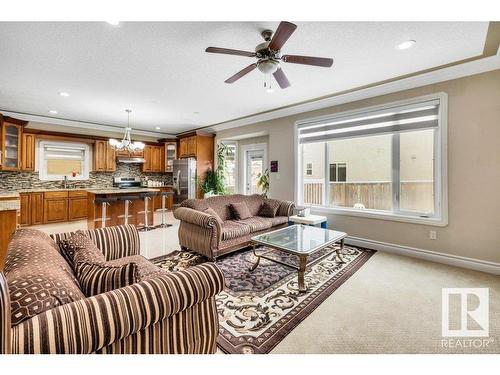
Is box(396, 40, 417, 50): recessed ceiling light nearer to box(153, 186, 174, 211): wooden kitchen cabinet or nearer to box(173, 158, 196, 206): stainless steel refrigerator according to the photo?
box(173, 158, 196, 206): stainless steel refrigerator

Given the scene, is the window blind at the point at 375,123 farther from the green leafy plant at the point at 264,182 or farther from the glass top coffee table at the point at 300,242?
the glass top coffee table at the point at 300,242

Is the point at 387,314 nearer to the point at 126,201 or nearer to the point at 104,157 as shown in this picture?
the point at 126,201

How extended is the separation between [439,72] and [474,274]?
260 cm

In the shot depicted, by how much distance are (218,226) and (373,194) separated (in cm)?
278

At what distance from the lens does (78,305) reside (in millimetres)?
879

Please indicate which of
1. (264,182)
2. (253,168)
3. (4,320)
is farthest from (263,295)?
(253,168)

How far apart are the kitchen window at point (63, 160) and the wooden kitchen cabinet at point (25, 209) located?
0.81 metres

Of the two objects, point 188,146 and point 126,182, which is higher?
point 188,146

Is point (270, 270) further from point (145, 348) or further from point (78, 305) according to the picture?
point (78, 305)

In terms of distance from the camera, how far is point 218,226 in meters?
3.06

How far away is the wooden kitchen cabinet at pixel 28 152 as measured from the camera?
5211 mm

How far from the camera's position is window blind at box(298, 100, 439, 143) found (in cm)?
Result: 336
